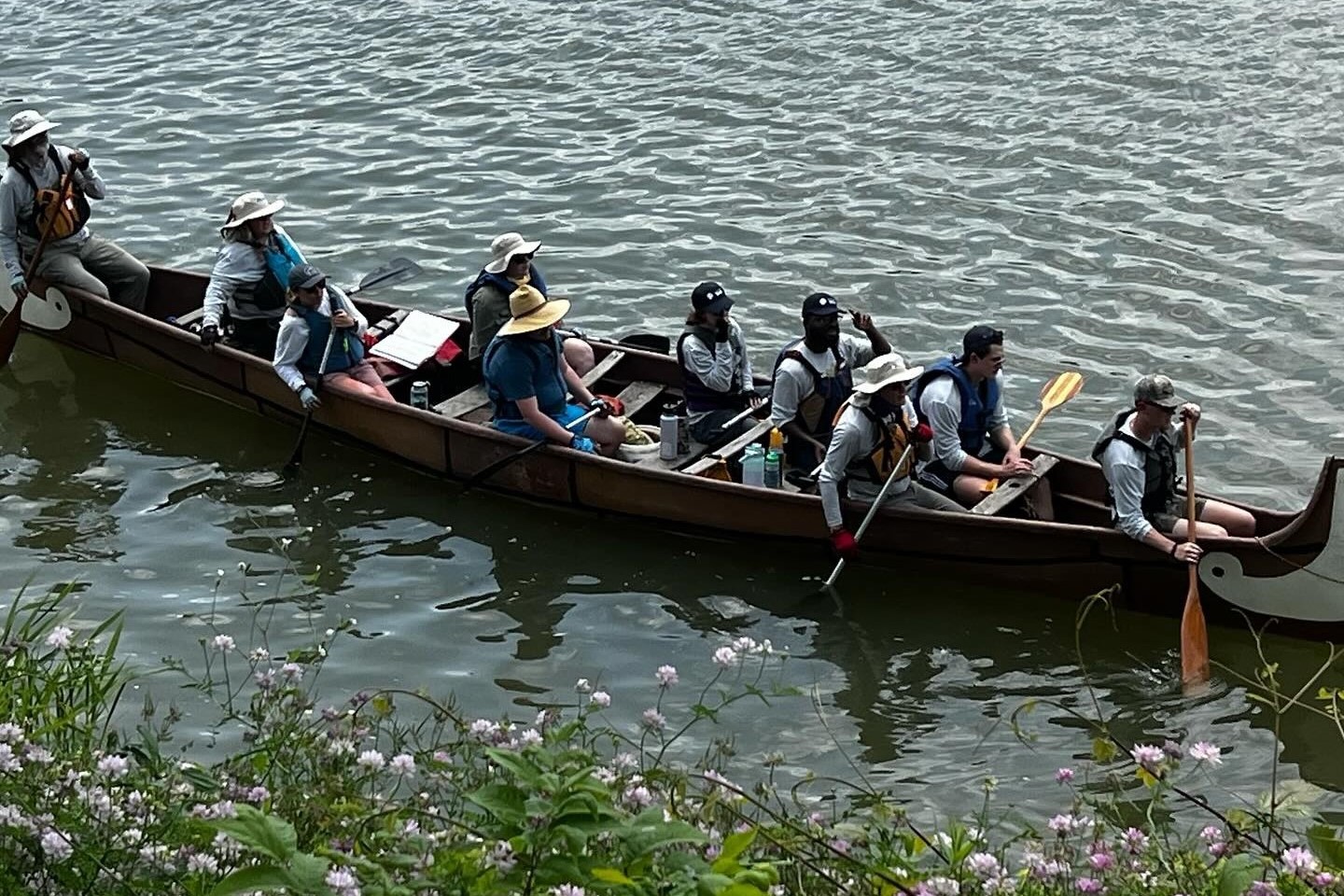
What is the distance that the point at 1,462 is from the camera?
47.9ft

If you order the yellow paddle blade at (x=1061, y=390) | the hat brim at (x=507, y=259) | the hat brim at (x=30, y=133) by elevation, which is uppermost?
the hat brim at (x=30, y=133)

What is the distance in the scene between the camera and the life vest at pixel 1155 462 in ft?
35.5

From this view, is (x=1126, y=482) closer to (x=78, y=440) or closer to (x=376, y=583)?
(x=376, y=583)

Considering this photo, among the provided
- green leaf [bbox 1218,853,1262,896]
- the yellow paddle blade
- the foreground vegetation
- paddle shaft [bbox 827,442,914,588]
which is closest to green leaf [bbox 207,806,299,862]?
the foreground vegetation

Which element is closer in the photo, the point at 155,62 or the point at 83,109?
the point at 83,109

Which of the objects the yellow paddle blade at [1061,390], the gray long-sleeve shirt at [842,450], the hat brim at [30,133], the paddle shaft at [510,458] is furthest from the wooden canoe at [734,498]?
the hat brim at [30,133]

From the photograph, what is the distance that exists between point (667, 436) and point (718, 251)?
488cm

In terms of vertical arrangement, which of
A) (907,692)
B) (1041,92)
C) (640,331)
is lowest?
(907,692)

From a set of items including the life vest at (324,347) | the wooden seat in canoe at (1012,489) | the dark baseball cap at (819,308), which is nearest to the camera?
the wooden seat in canoe at (1012,489)

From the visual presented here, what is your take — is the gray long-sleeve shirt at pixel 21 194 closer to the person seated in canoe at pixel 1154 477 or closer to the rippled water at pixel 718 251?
the rippled water at pixel 718 251

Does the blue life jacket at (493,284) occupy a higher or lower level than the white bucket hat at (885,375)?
higher

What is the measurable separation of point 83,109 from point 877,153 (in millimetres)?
9866

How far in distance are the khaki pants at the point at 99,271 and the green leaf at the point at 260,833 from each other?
11.9 m

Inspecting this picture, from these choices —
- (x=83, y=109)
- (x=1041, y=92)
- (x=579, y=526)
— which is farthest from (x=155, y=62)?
(x=579, y=526)
